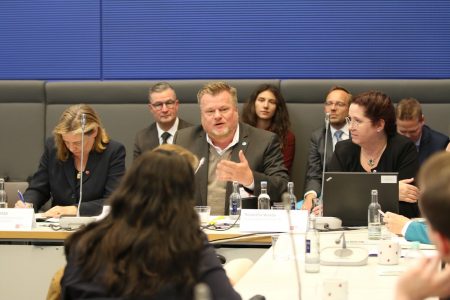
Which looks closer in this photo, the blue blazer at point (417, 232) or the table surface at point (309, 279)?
the table surface at point (309, 279)

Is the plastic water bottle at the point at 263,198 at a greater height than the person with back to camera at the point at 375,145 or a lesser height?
lesser

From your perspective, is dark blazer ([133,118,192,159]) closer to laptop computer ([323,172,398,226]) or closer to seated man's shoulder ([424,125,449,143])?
seated man's shoulder ([424,125,449,143])

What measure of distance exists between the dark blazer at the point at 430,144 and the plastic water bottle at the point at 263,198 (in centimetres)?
197

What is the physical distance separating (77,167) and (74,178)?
81 mm

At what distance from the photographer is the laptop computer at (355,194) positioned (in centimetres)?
430

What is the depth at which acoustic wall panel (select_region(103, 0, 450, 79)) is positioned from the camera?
700cm

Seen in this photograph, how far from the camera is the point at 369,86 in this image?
6805 millimetres

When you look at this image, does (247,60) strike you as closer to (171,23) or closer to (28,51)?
(171,23)

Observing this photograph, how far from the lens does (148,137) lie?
21.3 feet

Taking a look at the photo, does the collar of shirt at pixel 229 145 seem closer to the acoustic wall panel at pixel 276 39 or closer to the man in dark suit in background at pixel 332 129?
the man in dark suit in background at pixel 332 129

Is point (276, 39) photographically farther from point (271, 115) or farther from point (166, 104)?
point (166, 104)

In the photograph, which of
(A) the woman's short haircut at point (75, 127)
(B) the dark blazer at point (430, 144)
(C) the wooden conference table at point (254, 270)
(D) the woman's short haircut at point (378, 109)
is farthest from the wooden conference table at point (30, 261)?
(B) the dark blazer at point (430, 144)

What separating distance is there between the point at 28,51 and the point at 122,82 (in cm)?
99

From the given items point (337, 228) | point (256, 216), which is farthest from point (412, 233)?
point (256, 216)
